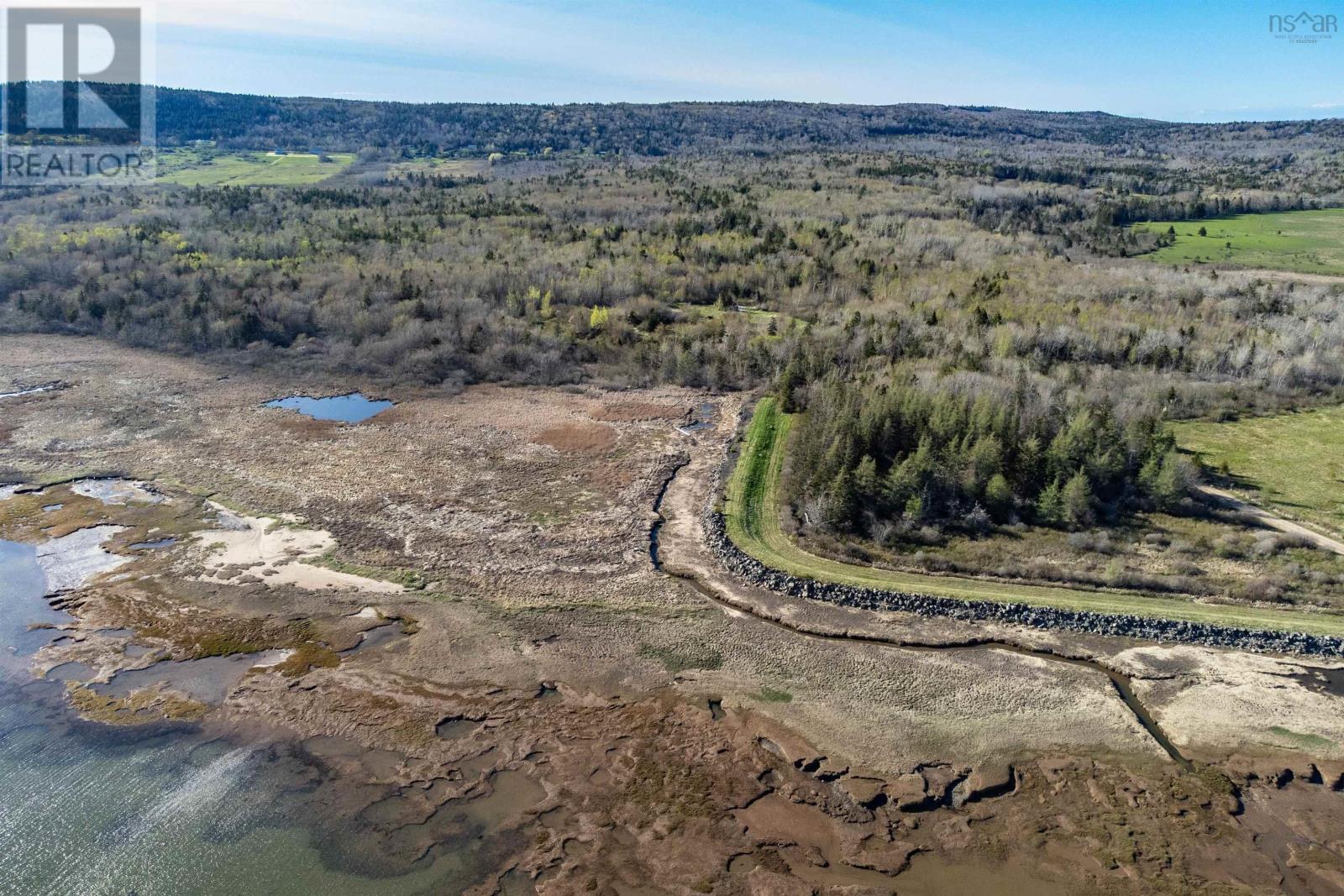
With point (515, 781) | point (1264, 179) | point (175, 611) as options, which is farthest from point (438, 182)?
point (1264, 179)

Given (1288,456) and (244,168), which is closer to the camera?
(1288,456)

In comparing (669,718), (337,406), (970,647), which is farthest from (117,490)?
(970,647)

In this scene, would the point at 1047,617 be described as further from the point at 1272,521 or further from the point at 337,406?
the point at 337,406

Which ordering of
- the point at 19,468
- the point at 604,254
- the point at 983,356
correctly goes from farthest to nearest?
the point at 604,254 < the point at 983,356 < the point at 19,468

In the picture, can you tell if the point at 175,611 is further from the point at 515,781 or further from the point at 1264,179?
the point at 1264,179

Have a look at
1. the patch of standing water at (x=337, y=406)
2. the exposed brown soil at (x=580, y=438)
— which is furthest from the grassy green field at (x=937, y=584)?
the patch of standing water at (x=337, y=406)

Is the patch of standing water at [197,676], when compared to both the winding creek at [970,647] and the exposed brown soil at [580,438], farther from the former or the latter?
the exposed brown soil at [580,438]

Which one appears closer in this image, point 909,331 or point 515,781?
point 515,781
